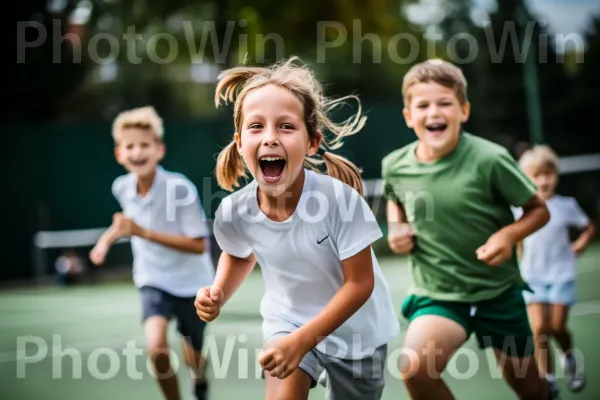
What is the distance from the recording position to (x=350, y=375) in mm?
3436

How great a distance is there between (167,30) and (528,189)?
15947 mm

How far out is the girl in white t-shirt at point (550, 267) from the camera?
6066 mm

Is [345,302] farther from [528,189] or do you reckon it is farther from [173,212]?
[173,212]

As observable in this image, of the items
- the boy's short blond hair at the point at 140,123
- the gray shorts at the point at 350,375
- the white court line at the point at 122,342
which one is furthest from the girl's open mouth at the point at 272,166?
the white court line at the point at 122,342

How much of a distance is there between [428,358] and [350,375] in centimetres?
52

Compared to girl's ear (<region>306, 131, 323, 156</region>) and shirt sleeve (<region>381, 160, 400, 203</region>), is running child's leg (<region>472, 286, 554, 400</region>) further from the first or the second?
girl's ear (<region>306, 131, 323, 156</region>)

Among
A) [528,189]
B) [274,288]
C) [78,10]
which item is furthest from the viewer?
[78,10]

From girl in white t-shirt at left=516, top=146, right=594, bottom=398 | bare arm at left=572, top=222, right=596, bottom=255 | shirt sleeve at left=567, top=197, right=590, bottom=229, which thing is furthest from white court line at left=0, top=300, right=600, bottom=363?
girl in white t-shirt at left=516, top=146, right=594, bottom=398

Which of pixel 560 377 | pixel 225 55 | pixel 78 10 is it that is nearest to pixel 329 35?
pixel 225 55

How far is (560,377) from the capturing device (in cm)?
603

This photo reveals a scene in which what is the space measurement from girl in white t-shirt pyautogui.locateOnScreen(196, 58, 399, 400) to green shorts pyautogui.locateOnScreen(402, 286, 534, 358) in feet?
2.20

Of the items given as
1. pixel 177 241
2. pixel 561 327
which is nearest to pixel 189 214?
pixel 177 241

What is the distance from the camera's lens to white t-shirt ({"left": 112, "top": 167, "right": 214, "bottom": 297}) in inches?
209

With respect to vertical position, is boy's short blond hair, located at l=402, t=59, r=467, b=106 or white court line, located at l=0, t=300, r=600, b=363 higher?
boy's short blond hair, located at l=402, t=59, r=467, b=106
